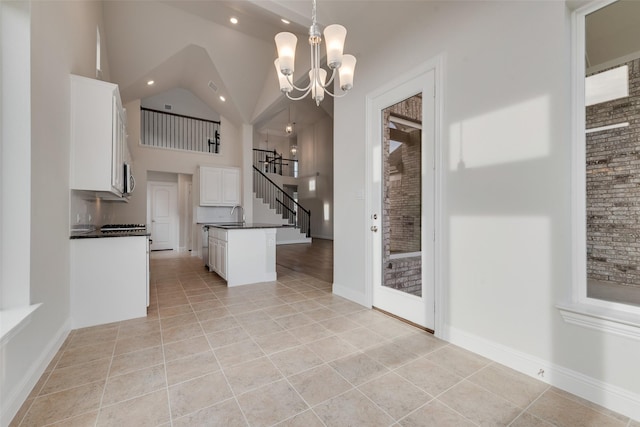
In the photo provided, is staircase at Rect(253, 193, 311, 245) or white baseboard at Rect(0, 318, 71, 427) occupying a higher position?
staircase at Rect(253, 193, 311, 245)

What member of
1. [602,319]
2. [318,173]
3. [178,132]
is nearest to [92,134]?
[602,319]

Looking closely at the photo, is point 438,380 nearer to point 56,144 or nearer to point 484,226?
point 484,226

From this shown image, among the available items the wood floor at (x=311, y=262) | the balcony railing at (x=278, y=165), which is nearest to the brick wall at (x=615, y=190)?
the wood floor at (x=311, y=262)

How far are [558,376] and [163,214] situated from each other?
29.9 ft

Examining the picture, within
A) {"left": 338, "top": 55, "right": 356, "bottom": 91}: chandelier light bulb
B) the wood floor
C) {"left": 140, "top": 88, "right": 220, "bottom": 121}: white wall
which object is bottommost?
the wood floor

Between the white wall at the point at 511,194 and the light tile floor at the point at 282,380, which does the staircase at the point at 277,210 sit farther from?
the white wall at the point at 511,194

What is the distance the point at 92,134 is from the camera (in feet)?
8.83

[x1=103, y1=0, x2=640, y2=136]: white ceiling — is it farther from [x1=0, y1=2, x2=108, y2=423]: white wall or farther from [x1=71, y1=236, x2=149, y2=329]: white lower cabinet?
[x1=71, y1=236, x2=149, y2=329]: white lower cabinet

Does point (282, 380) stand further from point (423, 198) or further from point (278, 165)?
point (278, 165)

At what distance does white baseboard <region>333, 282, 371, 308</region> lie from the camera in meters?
3.25

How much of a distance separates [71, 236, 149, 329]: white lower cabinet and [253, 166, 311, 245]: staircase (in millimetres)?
6446

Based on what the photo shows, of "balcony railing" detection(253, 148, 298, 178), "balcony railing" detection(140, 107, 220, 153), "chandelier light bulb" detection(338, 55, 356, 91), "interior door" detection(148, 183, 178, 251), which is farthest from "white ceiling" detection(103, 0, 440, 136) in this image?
"balcony railing" detection(253, 148, 298, 178)

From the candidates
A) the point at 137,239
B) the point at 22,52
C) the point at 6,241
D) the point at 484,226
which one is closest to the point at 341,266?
the point at 484,226

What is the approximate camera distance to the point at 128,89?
5699mm
